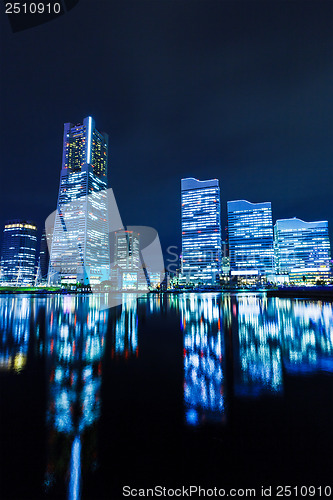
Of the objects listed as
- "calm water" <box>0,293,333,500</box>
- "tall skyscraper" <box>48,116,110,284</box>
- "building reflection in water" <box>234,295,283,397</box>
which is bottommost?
"building reflection in water" <box>234,295,283,397</box>

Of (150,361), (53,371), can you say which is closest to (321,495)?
(150,361)

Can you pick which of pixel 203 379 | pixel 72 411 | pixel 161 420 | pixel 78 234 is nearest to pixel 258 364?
pixel 203 379

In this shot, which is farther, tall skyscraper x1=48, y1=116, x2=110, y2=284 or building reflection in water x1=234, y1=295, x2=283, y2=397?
tall skyscraper x1=48, y1=116, x2=110, y2=284

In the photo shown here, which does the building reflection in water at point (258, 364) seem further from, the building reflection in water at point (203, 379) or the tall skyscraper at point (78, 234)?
the tall skyscraper at point (78, 234)

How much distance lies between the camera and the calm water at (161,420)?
3.94m

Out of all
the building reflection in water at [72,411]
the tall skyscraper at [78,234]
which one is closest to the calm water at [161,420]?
the building reflection in water at [72,411]

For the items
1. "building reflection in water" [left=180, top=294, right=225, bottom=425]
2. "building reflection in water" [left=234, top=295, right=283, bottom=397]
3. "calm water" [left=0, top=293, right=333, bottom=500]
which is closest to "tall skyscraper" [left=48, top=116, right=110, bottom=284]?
"building reflection in water" [left=234, top=295, right=283, bottom=397]

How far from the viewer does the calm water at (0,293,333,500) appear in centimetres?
394

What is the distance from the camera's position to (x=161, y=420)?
5539 mm

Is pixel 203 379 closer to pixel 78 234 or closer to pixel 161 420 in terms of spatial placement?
pixel 161 420

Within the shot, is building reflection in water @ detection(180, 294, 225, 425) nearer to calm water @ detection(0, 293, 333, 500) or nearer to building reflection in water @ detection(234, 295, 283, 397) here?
calm water @ detection(0, 293, 333, 500)

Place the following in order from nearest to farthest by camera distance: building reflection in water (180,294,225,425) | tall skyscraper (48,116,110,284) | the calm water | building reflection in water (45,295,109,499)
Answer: the calm water → building reflection in water (45,295,109,499) → building reflection in water (180,294,225,425) → tall skyscraper (48,116,110,284)

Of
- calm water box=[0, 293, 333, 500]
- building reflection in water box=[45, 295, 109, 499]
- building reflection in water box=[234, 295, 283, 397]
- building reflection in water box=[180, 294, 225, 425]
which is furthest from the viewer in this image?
building reflection in water box=[234, 295, 283, 397]

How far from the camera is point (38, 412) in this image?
5961mm
